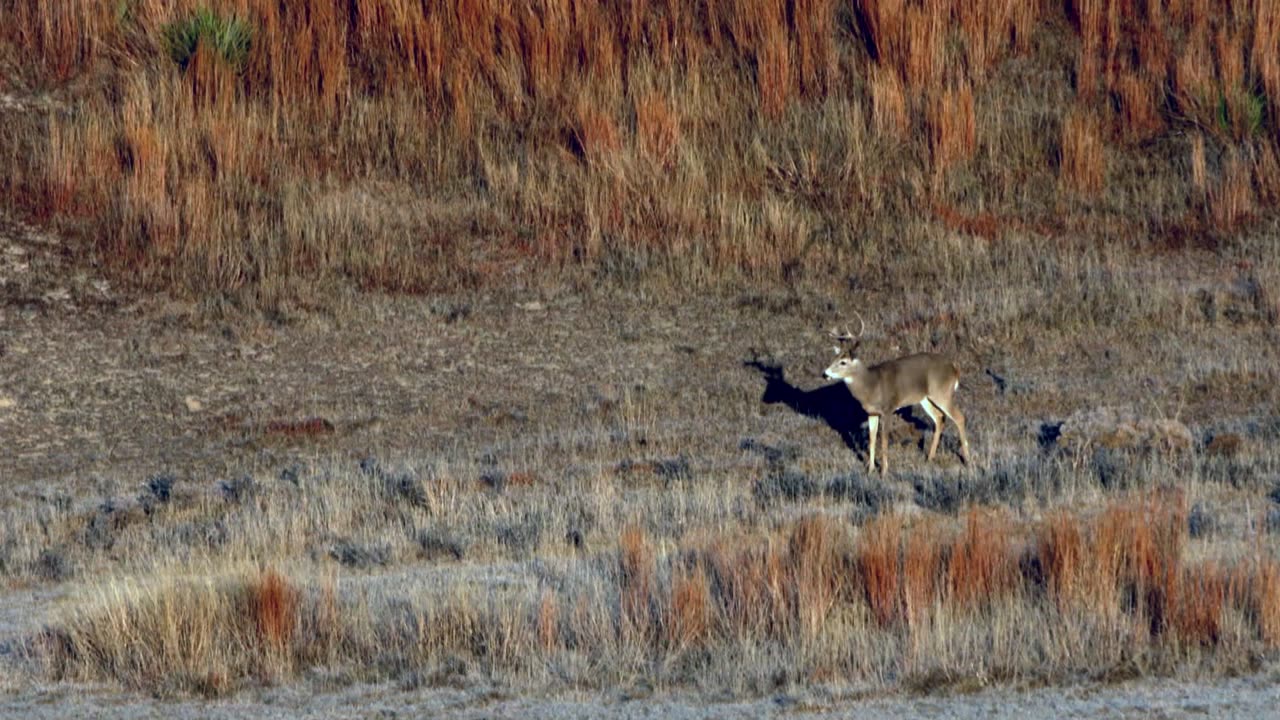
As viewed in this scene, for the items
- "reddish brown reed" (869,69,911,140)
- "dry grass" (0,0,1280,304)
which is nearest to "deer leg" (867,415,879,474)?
"dry grass" (0,0,1280,304)

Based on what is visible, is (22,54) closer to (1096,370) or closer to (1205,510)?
(1096,370)

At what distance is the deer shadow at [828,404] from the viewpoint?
51.8ft

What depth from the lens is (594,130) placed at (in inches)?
818

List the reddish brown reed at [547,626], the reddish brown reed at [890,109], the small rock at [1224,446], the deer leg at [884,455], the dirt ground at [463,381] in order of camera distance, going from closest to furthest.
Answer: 1. the reddish brown reed at [547,626]
2. the small rock at [1224,446]
3. the deer leg at [884,455]
4. the dirt ground at [463,381]
5. the reddish brown reed at [890,109]

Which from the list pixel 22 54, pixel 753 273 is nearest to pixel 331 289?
pixel 753 273

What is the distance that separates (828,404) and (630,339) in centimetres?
238

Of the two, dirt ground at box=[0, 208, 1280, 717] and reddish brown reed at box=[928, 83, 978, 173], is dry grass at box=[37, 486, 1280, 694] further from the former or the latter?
reddish brown reed at box=[928, 83, 978, 173]

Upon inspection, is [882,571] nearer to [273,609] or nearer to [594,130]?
[273,609]

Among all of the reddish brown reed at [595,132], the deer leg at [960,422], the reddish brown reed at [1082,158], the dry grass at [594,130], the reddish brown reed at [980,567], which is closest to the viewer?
the reddish brown reed at [980,567]

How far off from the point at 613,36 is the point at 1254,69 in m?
6.95

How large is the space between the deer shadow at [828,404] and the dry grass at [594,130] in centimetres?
202

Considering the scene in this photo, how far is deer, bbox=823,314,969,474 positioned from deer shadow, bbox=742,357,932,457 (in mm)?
415

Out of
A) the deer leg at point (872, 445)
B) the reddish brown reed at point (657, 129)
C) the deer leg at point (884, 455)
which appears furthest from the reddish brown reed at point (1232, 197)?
the deer leg at point (884, 455)

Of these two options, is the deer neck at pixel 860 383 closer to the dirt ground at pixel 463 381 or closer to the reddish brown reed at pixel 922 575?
the dirt ground at pixel 463 381
